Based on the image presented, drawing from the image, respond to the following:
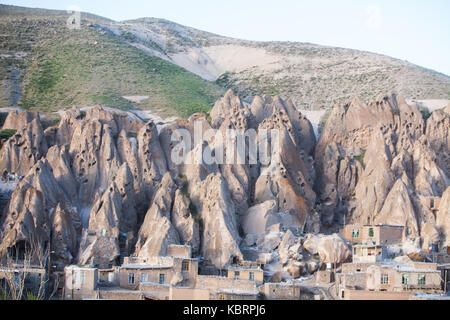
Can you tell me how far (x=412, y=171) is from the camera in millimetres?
→ 83812

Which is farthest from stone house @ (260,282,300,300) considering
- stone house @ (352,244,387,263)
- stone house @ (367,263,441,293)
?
stone house @ (352,244,387,263)

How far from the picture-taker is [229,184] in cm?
7869

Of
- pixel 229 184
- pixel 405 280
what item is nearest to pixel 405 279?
pixel 405 280

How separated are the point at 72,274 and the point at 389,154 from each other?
3315cm

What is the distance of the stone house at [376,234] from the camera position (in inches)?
2874

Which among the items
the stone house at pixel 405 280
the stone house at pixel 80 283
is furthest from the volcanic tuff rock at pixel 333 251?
the stone house at pixel 80 283

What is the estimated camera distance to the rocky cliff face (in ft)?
232

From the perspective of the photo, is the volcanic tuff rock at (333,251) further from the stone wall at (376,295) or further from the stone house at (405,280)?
the stone wall at (376,295)

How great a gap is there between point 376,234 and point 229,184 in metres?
12.3

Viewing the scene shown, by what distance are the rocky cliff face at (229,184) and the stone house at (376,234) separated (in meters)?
1.82

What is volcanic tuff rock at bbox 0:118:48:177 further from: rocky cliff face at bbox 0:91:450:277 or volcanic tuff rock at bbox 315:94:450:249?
volcanic tuff rock at bbox 315:94:450:249

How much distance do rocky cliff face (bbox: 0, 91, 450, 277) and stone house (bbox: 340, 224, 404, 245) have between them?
182 cm
